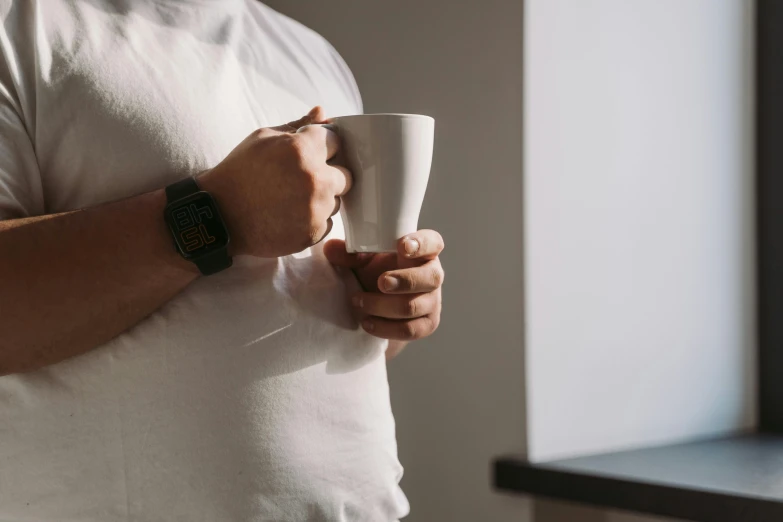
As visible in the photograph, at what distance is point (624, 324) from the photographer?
4.37 ft

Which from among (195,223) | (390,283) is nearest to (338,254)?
(390,283)

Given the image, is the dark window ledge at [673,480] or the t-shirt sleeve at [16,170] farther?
the dark window ledge at [673,480]

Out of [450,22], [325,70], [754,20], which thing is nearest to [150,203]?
[325,70]

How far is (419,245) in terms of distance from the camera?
69cm

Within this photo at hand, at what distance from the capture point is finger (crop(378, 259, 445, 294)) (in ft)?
2.29

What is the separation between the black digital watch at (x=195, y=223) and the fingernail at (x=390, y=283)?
6.2 inches

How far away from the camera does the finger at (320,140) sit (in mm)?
591

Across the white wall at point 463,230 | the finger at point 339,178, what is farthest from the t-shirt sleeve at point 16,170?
the white wall at point 463,230

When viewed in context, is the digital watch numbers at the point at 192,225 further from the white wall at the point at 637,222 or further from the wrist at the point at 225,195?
the white wall at the point at 637,222

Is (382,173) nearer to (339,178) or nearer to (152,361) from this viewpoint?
(339,178)

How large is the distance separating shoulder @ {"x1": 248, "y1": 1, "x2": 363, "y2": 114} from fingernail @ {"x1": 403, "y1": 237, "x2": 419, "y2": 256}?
12.2 inches

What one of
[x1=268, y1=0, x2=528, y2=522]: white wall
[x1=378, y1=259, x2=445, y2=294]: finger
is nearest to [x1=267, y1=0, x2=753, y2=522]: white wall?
[x1=268, y1=0, x2=528, y2=522]: white wall

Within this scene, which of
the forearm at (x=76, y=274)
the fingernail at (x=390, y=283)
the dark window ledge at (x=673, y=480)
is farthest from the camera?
the dark window ledge at (x=673, y=480)

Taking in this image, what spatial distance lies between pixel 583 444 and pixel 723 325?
424 millimetres
